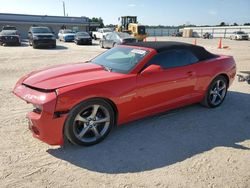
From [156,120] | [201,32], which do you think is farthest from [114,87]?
[201,32]

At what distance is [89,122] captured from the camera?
4.05 m

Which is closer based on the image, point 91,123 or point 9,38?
point 91,123

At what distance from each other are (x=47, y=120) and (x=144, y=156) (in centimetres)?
144

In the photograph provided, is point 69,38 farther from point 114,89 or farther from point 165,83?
point 114,89

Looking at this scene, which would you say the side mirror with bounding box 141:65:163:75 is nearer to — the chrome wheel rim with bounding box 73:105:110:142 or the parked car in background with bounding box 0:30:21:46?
the chrome wheel rim with bounding box 73:105:110:142

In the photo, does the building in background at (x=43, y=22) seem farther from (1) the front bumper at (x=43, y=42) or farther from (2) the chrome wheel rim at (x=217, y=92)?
(2) the chrome wheel rim at (x=217, y=92)

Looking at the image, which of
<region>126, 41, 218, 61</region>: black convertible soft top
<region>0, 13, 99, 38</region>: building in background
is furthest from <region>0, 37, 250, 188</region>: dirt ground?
<region>0, 13, 99, 38</region>: building in background

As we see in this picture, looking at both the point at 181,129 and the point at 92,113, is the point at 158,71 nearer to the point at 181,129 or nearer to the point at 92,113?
the point at 181,129

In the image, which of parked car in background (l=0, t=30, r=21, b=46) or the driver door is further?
parked car in background (l=0, t=30, r=21, b=46)

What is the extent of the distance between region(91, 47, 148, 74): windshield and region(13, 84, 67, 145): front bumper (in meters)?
1.35

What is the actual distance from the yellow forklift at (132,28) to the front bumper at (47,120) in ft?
88.9

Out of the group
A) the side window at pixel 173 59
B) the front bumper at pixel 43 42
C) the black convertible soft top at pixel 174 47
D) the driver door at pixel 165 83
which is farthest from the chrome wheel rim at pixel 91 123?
the front bumper at pixel 43 42

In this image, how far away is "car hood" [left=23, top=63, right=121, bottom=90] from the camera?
3.97 meters

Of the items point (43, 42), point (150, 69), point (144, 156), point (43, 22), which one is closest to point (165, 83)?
point (150, 69)
